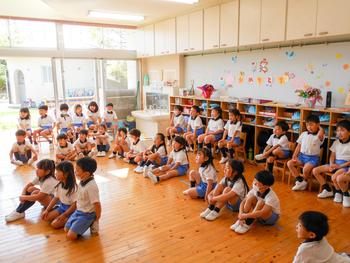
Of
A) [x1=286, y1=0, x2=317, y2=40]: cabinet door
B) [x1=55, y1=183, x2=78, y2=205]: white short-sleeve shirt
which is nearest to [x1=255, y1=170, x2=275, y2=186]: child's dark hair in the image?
[x1=55, y1=183, x2=78, y2=205]: white short-sleeve shirt

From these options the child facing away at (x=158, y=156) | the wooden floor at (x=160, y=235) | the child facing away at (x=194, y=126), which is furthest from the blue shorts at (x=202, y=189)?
the child facing away at (x=194, y=126)

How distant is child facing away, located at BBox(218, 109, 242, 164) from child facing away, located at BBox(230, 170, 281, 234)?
2087 millimetres

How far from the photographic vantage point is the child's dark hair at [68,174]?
2.88 m

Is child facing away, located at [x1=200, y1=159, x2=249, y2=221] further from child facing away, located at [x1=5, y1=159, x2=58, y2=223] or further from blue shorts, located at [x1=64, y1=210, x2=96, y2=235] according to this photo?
child facing away, located at [x1=5, y1=159, x2=58, y2=223]

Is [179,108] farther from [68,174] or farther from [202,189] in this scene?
[68,174]

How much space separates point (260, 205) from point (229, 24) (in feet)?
11.2

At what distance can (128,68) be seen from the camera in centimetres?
819

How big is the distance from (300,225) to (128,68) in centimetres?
702

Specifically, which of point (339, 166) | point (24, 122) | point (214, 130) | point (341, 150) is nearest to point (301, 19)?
point (341, 150)

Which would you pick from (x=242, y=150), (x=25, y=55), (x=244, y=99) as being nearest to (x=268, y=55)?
(x=244, y=99)

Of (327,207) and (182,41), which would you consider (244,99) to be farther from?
(327,207)

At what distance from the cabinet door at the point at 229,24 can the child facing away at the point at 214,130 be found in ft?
3.87

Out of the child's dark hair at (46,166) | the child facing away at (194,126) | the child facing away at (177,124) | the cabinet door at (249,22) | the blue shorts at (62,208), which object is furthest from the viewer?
the child facing away at (177,124)

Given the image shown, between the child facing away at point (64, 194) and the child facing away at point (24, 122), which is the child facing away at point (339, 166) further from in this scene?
the child facing away at point (24, 122)
